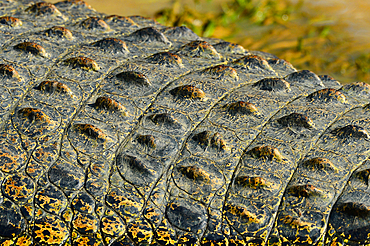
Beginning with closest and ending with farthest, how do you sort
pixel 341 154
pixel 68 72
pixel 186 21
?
pixel 341 154 → pixel 68 72 → pixel 186 21

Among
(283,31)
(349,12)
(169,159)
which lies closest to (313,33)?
(283,31)

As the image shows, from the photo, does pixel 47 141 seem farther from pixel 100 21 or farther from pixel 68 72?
pixel 100 21

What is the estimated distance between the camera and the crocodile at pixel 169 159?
1.31m

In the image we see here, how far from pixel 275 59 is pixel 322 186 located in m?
0.92

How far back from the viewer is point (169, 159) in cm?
140

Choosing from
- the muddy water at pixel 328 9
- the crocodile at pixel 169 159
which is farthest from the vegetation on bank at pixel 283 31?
the crocodile at pixel 169 159

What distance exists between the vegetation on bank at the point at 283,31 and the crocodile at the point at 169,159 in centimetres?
285

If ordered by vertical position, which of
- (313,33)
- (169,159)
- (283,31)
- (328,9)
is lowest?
(169,159)

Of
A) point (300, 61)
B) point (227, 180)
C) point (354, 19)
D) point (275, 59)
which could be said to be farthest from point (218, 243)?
point (354, 19)

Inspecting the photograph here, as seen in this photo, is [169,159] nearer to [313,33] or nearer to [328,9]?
[313,33]

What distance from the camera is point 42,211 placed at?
135 cm

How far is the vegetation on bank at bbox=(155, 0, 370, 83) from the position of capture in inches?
169

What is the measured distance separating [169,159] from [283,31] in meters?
3.80

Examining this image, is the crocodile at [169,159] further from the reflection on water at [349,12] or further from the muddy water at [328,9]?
the reflection on water at [349,12]
